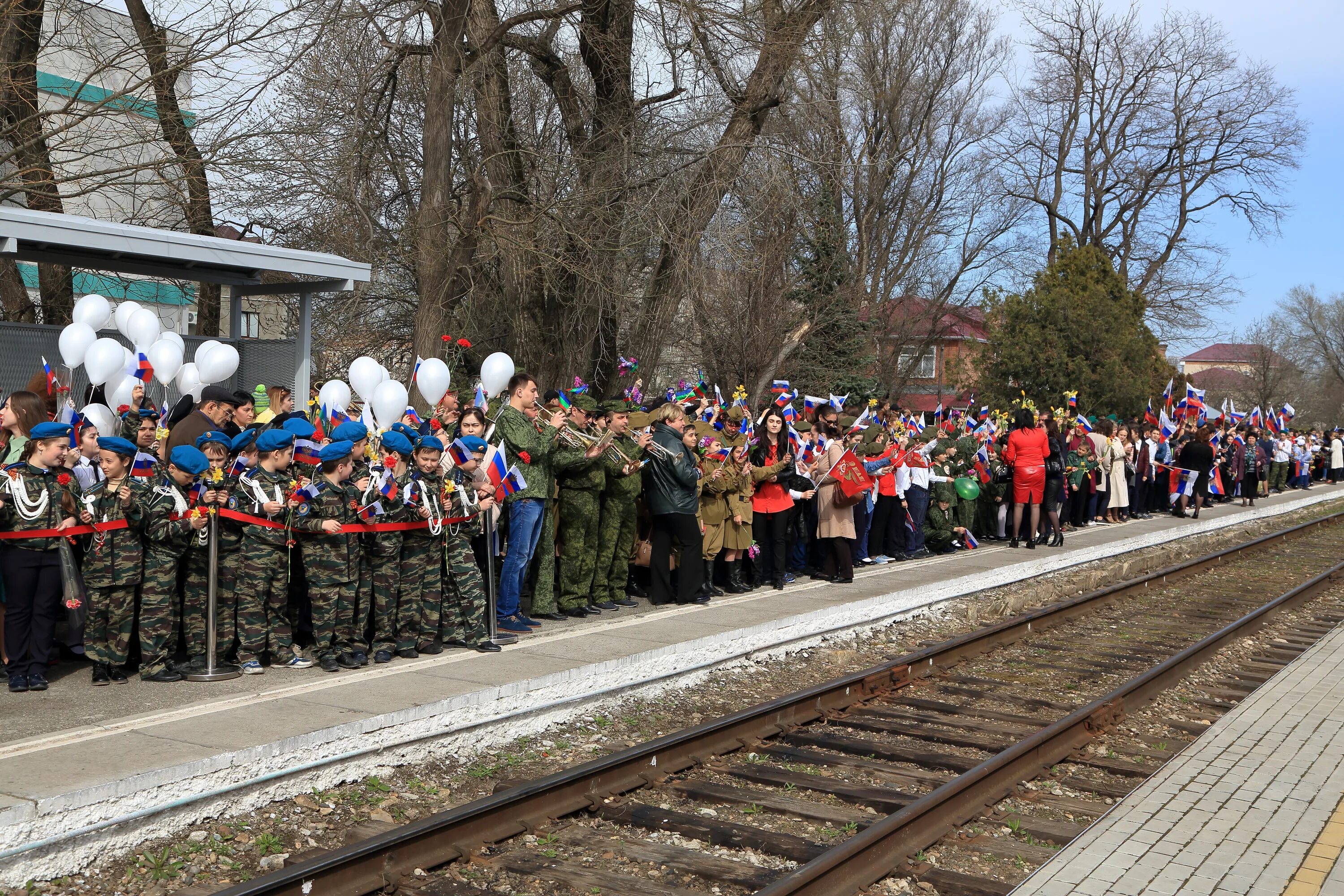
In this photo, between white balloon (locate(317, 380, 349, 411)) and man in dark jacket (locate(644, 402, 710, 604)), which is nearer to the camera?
→ white balloon (locate(317, 380, 349, 411))

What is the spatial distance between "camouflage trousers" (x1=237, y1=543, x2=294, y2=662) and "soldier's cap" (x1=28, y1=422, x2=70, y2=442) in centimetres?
125

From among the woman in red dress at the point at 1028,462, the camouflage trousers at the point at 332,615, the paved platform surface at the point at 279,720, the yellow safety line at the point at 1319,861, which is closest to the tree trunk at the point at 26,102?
the camouflage trousers at the point at 332,615

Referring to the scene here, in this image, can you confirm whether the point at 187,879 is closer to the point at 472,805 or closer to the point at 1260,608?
the point at 472,805

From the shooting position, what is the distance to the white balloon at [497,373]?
32.3 feet

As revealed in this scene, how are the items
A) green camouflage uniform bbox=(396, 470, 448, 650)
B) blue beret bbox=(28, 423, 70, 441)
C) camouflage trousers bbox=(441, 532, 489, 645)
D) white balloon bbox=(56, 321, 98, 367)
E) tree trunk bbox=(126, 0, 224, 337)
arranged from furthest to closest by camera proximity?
1. tree trunk bbox=(126, 0, 224, 337)
2. white balloon bbox=(56, 321, 98, 367)
3. camouflage trousers bbox=(441, 532, 489, 645)
4. green camouflage uniform bbox=(396, 470, 448, 650)
5. blue beret bbox=(28, 423, 70, 441)

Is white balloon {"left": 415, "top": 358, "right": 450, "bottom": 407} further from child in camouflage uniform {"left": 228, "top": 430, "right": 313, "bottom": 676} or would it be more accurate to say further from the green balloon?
the green balloon

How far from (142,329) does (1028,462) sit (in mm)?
12179

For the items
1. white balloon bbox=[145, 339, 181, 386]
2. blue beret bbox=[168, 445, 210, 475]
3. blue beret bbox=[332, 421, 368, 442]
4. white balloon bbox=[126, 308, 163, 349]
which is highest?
white balloon bbox=[126, 308, 163, 349]

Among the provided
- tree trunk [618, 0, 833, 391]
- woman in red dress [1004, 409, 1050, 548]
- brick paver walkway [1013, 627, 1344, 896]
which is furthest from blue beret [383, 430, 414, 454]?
woman in red dress [1004, 409, 1050, 548]

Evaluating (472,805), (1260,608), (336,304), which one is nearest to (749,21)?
(336,304)

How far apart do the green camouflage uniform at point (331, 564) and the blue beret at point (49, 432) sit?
143cm

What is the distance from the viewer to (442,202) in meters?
15.5

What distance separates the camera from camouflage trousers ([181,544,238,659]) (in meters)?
7.70

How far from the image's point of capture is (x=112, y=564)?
7309 mm
